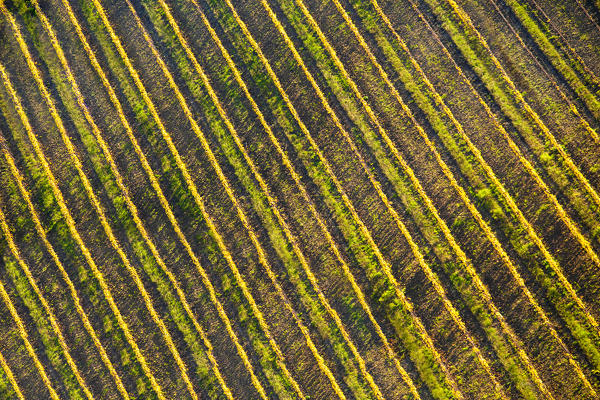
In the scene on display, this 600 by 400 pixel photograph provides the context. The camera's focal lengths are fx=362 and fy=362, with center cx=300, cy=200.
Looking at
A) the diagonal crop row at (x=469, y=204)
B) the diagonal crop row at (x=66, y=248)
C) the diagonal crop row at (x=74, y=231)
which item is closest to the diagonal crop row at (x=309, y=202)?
the diagonal crop row at (x=469, y=204)

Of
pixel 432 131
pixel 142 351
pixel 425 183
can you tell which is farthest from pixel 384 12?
pixel 142 351

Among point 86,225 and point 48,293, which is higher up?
point 86,225

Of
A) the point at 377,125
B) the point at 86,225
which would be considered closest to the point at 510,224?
the point at 377,125

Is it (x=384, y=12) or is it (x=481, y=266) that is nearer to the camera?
(x=481, y=266)

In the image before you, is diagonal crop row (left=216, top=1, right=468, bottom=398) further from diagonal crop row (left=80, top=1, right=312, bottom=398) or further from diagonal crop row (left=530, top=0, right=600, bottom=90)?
diagonal crop row (left=530, top=0, right=600, bottom=90)

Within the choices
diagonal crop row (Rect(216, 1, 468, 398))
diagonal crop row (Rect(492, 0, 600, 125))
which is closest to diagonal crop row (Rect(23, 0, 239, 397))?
diagonal crop row (Rect(216, 1, 468, 398))

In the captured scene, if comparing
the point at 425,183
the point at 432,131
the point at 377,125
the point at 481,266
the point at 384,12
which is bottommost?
the point at 481,266

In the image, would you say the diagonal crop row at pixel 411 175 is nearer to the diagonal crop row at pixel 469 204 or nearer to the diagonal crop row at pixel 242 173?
the diagonal crop row at pixel 469 204

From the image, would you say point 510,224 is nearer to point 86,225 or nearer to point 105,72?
point 86,225
